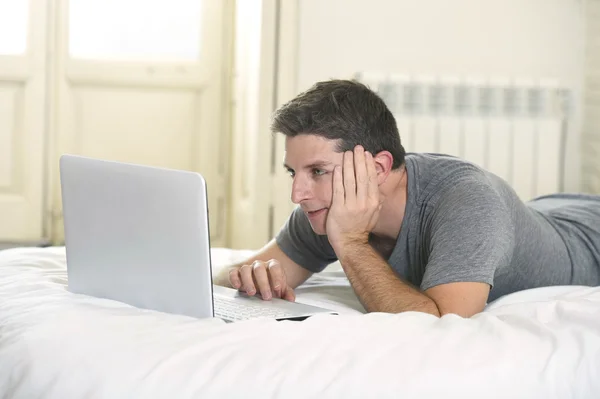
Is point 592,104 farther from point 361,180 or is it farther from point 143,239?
point 143,239

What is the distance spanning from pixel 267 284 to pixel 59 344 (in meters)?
0.54

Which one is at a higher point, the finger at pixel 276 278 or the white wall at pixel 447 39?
the white wall at pixel 447 39

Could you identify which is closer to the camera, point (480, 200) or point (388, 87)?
point (480, 200)

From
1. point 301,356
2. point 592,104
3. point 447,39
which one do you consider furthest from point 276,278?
point 592,104

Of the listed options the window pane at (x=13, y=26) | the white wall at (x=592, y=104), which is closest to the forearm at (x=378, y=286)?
the white wall at (x=592, y=104)

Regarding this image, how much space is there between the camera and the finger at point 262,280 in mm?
1531

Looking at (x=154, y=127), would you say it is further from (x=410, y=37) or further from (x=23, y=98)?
(x=410, y=37)

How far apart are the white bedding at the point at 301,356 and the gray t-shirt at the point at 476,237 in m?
0.26

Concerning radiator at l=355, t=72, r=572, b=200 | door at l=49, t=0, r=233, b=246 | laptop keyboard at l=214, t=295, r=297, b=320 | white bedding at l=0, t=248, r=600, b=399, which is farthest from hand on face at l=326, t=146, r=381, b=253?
door at l=49, t=0, r=233, b=246

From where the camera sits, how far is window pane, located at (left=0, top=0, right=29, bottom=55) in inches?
148

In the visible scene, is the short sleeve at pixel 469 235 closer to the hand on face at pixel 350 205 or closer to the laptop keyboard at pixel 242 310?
the hand on face at pixel 350 205

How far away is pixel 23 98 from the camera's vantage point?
12.3 feet

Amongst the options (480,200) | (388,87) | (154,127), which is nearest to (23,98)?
(154,127)

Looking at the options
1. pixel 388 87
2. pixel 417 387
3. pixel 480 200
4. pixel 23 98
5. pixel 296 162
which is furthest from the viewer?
pixel 23 98
